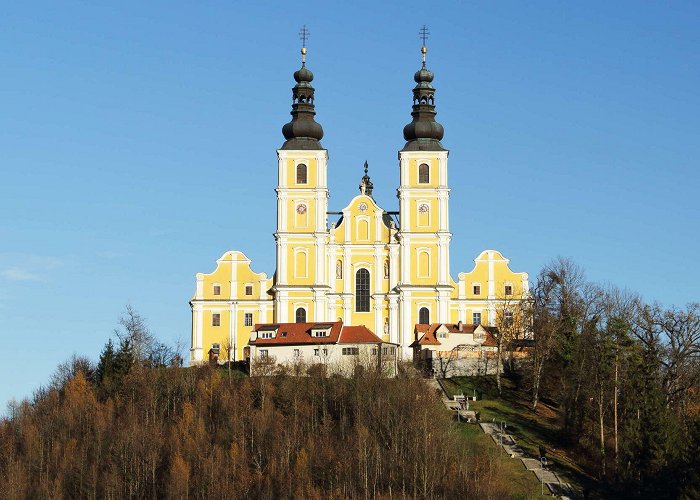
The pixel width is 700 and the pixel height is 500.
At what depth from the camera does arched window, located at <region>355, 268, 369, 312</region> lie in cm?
9594

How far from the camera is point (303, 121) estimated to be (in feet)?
315

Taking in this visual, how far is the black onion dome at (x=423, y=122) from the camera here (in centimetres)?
9538

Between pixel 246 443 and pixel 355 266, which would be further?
pixel 355 266

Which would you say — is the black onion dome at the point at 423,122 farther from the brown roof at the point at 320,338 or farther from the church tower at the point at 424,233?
the brown roof at the point at 320,338

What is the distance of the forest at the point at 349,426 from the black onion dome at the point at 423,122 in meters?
15.1

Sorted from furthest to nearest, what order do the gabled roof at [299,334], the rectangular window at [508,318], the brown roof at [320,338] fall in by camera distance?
the rectangular window at [508,318], the gabled roof at [299,334], the brown roof at [320,338]

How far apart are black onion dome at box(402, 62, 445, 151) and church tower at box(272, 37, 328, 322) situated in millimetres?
5404

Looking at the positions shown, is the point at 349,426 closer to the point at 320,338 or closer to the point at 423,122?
the point at 320,338

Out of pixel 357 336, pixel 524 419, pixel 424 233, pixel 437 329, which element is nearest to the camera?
pixel 524 419

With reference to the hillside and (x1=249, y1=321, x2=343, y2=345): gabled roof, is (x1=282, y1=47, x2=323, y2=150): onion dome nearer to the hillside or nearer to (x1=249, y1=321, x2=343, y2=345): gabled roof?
(x1=249, y1=321, x2=343, y2=345): gabled roof

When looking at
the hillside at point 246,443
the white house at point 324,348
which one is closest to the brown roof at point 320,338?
the white house at point 324,348

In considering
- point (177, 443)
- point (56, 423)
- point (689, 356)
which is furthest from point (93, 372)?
point (689, 356)

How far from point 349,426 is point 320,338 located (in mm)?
13177

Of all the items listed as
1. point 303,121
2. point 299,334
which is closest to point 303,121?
point 303,121
